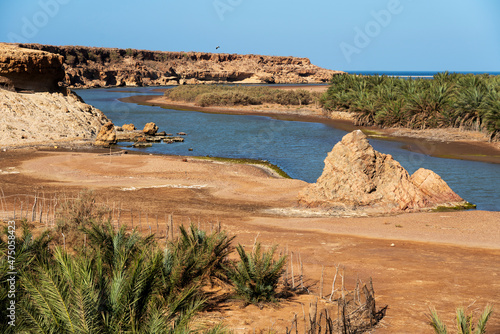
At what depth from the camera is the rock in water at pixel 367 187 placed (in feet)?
53.3

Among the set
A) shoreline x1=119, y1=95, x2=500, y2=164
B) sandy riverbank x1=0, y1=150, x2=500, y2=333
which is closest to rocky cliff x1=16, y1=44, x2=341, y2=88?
shoreline x1=119, y1=95, x2=500, y2=164

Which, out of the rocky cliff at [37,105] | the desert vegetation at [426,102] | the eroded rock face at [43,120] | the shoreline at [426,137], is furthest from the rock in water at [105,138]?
the desert vegetation at [426,102]

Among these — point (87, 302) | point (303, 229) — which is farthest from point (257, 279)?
point (303, 229)

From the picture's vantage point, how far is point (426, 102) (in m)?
39.1

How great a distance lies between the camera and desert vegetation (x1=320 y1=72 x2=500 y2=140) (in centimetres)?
3431

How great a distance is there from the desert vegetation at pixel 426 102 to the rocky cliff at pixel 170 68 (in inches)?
2992

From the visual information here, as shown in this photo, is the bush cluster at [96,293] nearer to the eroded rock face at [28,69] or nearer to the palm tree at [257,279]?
the palm tree at [257,279]

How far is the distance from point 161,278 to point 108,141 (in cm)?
2632

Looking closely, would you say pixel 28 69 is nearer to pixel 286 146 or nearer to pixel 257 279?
pixel 286 146

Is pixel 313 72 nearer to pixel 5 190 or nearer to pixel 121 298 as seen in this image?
pixel 5 190

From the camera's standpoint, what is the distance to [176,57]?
511ft

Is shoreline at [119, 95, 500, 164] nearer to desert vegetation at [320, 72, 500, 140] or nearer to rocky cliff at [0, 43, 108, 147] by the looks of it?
desert vegetation at [320, 72, 500, 140]

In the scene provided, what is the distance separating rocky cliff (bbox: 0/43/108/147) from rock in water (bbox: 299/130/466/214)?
2050cm

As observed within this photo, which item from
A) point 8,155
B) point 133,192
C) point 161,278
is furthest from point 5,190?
point 161,278
